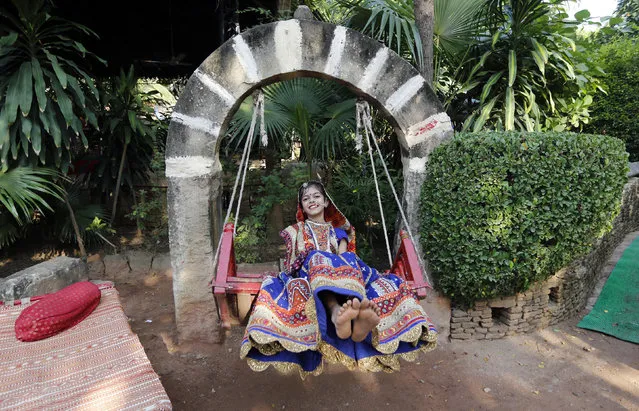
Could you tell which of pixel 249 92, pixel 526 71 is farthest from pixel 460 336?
pixel 526 71

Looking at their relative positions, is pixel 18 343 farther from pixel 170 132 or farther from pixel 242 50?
pixel 242 50

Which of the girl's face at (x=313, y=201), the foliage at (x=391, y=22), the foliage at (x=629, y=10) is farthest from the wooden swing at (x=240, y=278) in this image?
the foliage at (x=629, y=10)

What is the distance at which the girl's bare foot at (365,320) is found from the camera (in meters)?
1.86

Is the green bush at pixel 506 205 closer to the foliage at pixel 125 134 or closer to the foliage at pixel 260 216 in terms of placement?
the foliage at pixel 260 216

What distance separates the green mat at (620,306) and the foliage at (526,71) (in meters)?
1.87

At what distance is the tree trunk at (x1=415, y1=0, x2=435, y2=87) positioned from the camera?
362 centimetres

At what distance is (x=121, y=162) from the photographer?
4.93m

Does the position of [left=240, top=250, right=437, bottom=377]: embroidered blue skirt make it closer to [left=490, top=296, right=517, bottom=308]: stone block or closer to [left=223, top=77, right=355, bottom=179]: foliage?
[left=490, top=296, right=517, bottom=308]: stone block

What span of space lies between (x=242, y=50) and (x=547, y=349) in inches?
143

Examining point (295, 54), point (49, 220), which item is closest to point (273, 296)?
point (295, 54)

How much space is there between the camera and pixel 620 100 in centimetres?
598

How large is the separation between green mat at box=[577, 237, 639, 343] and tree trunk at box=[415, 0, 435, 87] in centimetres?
290

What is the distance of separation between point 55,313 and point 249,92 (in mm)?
2063

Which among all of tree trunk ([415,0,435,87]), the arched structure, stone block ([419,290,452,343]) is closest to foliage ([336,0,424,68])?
tree trunk ([415,0,435,87])
